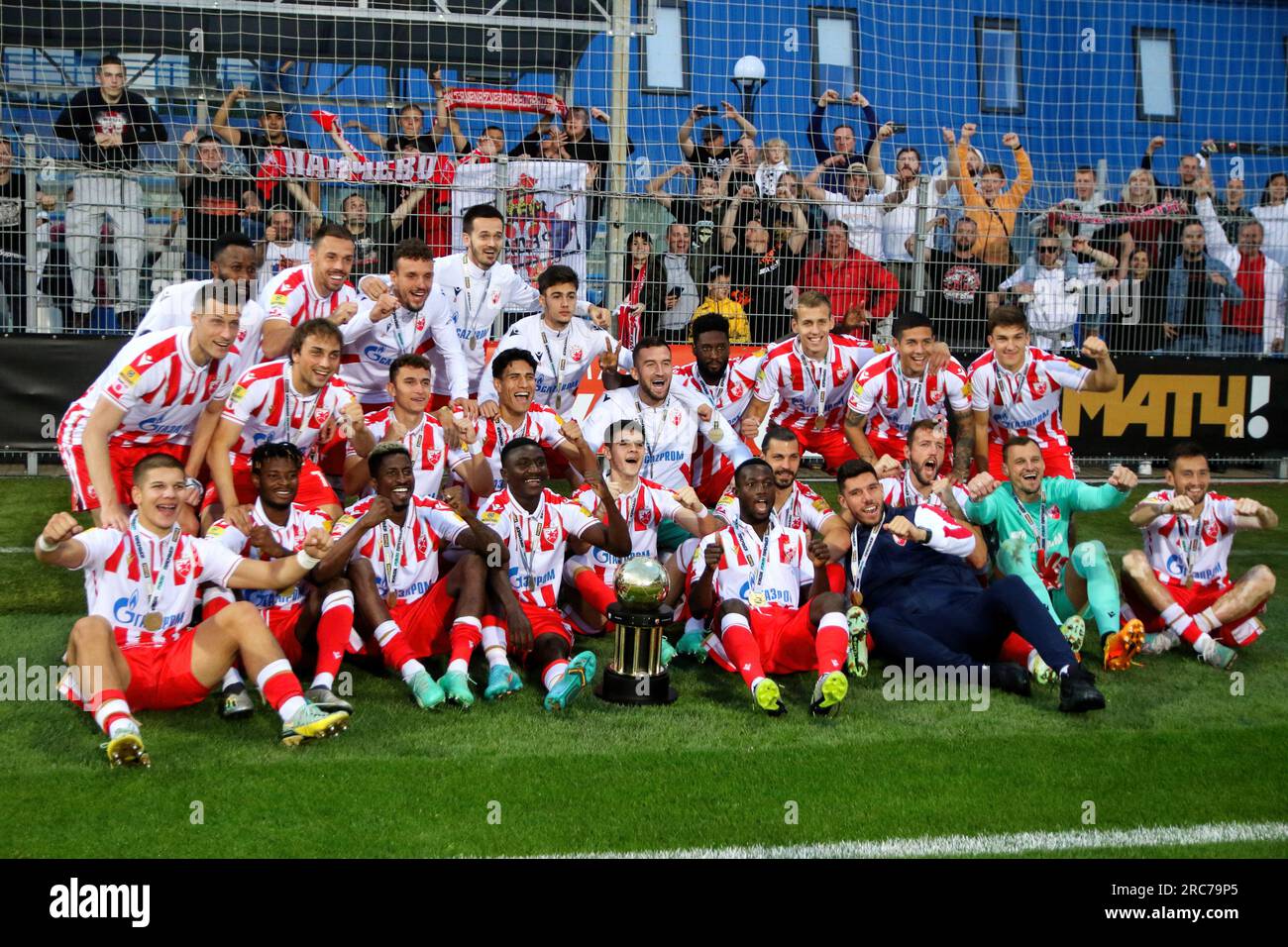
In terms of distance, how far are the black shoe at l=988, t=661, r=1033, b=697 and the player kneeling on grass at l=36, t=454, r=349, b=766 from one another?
2.88 m

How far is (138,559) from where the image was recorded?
17.8 ft

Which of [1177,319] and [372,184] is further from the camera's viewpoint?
[1177,319]

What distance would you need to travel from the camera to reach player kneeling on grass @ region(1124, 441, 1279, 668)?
6.72 meters

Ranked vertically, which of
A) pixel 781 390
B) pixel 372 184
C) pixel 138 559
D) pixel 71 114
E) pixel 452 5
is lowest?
pixel 138 559

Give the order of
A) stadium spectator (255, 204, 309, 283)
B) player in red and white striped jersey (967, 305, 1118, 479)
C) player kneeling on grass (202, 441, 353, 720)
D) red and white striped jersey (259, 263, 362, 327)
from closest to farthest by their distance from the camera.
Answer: player kneeling on grass (202, 441, 353, 720) → red and white striped jersey (259, 263, 362, 327) → player in red and white striped jersey (967, 305, 1118, 479) → stadium spectator (255, 204, 309, 283)

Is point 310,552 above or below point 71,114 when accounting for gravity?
below

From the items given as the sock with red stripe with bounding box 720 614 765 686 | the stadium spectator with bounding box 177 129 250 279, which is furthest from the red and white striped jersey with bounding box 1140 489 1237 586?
the stadium spectator with bounding box 177 129 250 279

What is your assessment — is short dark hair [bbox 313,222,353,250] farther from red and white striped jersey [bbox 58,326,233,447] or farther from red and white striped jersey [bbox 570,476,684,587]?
Answer: red and white striped jersey [bbox 570,476,684,587]

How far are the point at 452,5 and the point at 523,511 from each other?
6.62m

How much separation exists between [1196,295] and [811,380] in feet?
16.3
